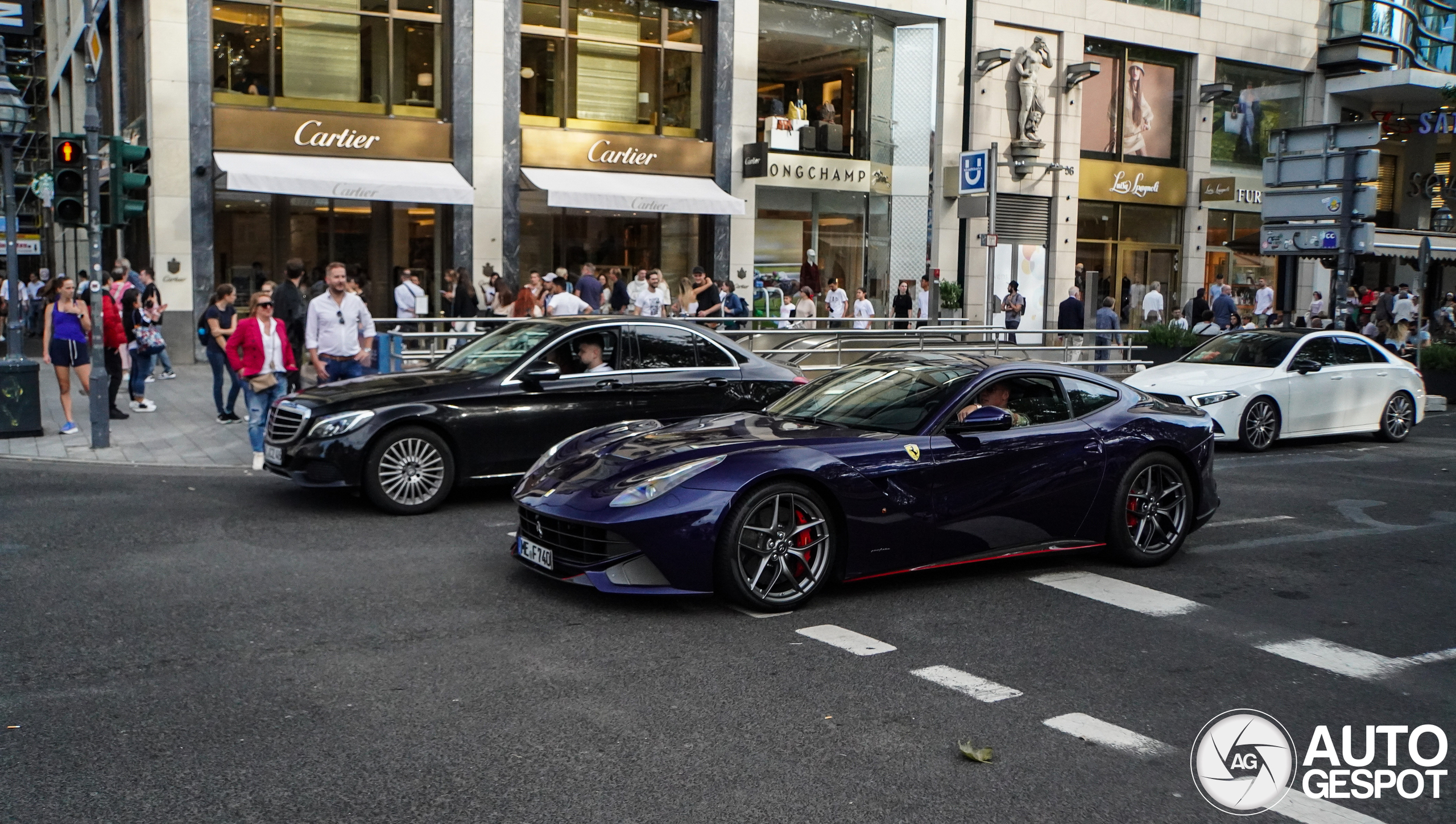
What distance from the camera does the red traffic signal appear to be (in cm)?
1265

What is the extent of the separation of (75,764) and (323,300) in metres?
8.07

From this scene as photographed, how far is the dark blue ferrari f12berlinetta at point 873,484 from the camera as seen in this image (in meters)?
6.43

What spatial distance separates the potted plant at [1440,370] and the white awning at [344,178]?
674 inches

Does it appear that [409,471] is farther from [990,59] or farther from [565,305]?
[990,59]

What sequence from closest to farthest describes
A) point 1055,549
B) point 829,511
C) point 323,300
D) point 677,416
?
point 829,511 → point 1055,549 → point 677,416 → point 323,300

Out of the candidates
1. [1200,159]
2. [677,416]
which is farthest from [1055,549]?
[1200,159]

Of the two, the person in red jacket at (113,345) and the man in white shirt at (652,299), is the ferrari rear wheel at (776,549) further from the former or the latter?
the man in white shirt at (652,299)

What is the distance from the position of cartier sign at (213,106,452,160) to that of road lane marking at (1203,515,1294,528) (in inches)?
722

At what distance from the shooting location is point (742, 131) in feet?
90.8

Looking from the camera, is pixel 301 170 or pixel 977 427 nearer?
pixel 977 427

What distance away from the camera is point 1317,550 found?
28.1 ft

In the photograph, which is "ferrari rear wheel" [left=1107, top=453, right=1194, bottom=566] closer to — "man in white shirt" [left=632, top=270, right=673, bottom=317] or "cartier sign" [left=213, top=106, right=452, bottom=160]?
"man in white shirt" [left=632, top=270, right=673, bottom=317]

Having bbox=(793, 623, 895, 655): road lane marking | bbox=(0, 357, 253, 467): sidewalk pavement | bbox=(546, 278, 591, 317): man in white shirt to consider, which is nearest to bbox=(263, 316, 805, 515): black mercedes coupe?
bbox=(0, 357, 253, 467): sidewalk pavement

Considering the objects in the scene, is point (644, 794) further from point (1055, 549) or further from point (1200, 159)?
point (1200, 159)
